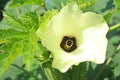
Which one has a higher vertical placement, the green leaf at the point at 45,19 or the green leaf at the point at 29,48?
the green leaf at the point at 45,19

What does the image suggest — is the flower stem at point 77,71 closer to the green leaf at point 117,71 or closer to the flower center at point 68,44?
the flower center at point 68,44

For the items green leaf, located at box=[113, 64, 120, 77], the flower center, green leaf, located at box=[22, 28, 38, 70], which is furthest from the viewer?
green leaf, located at box=[113, 64, 120, 77]

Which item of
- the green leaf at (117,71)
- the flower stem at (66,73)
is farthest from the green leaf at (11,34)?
the green leaf at (117,71)

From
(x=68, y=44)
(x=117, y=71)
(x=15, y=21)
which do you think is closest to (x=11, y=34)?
(x=15, y=21)

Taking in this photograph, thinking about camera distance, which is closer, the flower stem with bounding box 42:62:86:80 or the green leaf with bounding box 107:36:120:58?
the flower stem with bounding box 42:62:86:80

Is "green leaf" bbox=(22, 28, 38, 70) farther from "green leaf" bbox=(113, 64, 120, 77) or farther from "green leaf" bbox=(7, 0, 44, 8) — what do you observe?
"green leaf" bbox=(113, 64, 120, 77)

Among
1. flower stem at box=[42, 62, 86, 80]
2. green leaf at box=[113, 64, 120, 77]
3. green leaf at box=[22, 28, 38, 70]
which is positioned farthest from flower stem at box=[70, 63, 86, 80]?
green leaf at box=[113, 64, 120, 77]

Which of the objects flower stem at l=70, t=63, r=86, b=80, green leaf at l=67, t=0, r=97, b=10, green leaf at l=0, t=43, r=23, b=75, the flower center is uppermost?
green leaf at l=67, t=0, r=97, b=10

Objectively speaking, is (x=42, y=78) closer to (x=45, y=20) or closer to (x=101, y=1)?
(x=101, y=1)
